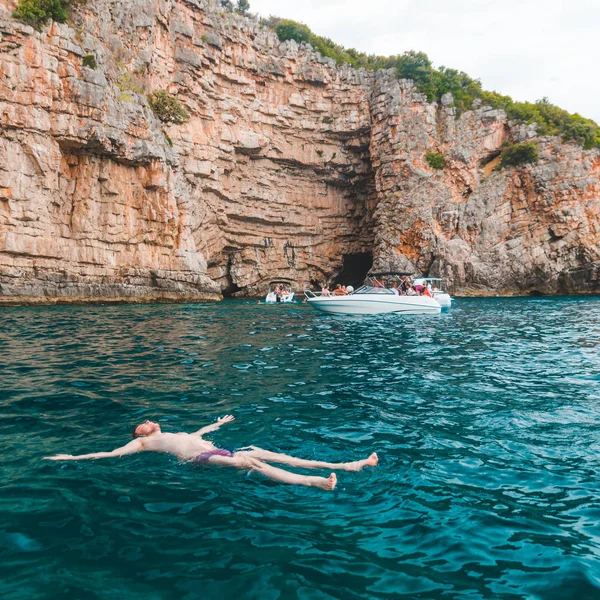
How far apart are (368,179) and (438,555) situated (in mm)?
50932

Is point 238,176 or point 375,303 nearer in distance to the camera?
point 375,303

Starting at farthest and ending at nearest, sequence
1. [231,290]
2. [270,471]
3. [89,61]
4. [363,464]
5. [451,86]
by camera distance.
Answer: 1. [231,290]
2. [451,86]
3. [89,61]
4. [363,464]
5. [270,471]

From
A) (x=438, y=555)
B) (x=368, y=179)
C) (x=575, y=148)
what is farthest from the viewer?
(x=368, y=179)

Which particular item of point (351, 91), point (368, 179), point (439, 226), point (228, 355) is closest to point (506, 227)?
point (439, 226)

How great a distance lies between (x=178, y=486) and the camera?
4426 mm

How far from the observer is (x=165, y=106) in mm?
35781

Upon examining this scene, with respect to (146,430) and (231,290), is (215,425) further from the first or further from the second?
(231,290)

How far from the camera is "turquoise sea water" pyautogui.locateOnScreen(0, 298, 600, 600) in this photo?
3035mm

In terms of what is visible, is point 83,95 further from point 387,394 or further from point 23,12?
point 387,394

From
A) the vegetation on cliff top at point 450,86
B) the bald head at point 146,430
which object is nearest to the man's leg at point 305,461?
the bald head at point 146,430

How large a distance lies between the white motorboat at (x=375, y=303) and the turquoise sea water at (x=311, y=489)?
44.7 ft

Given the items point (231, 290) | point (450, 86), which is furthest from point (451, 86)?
point (231, 290)

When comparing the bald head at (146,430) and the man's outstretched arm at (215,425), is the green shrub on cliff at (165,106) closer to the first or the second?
the man's outstretched arm at (215,425)

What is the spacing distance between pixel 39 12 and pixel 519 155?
1587 inches
